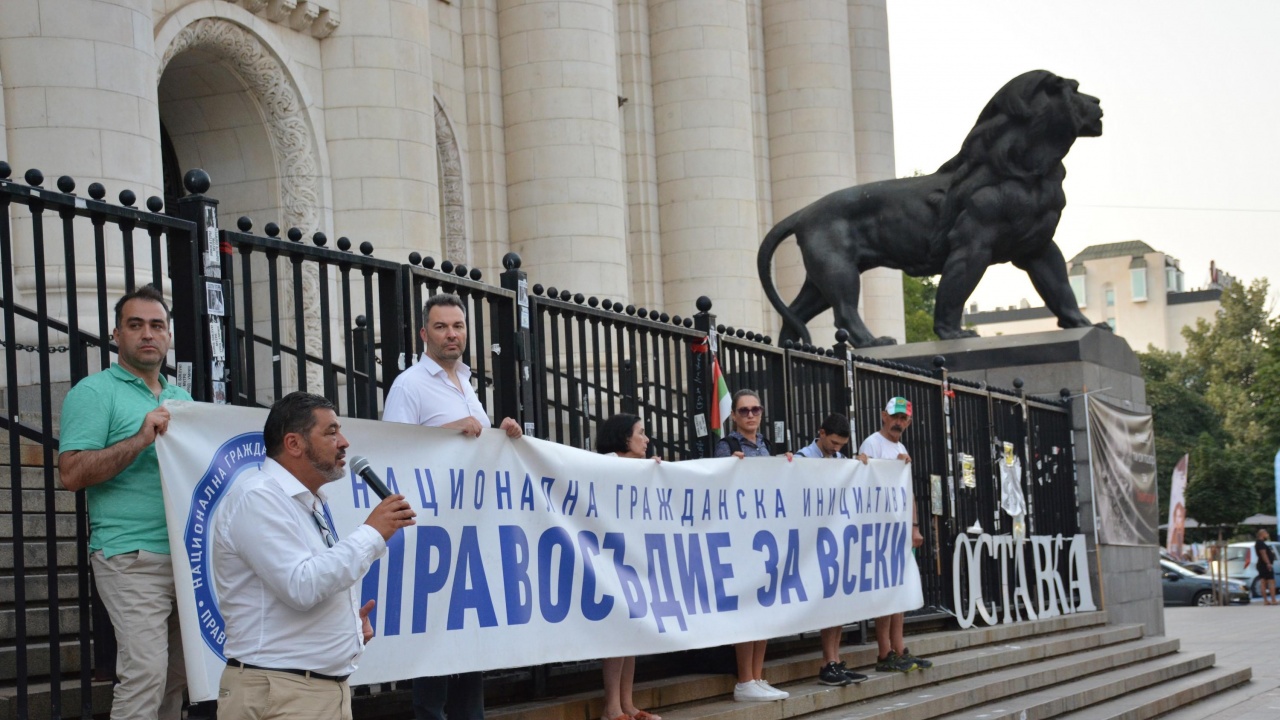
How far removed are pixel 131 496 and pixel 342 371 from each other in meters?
1.56

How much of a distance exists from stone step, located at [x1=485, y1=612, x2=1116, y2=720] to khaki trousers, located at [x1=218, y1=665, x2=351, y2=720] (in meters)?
2.58

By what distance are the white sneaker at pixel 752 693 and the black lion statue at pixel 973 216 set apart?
867cm

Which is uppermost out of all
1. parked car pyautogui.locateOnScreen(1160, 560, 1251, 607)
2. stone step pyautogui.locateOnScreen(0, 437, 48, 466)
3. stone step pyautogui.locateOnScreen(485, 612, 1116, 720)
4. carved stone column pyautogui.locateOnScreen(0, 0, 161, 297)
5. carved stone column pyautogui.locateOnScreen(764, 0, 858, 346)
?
carved stone column pyautogui.locateOnScreen(764, 0, 858, 346)

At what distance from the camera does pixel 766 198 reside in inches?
1110

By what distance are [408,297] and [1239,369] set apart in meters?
75.7

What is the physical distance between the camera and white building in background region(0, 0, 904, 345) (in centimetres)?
1230

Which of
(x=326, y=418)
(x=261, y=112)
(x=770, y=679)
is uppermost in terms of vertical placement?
(x=261, y=112)

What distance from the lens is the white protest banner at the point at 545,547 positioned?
522 cm

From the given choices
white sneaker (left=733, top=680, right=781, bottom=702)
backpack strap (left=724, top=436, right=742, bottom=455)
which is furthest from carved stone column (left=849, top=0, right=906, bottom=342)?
white sneaker (left=733, top=680, right=781, bottom=702)

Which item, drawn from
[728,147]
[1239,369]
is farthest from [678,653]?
[1239,369]

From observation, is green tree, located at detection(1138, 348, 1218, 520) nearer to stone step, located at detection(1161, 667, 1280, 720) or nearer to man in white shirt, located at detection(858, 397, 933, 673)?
stone step, located at detection(1161, 667, 1280, 720)

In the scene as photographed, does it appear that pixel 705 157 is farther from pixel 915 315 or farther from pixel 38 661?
pixel 915 315

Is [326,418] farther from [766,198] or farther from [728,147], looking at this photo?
[766,198]

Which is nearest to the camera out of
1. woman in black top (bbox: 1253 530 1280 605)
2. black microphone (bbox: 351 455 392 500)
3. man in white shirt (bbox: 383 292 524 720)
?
black microphone (bbox: 351 455 392 500)
